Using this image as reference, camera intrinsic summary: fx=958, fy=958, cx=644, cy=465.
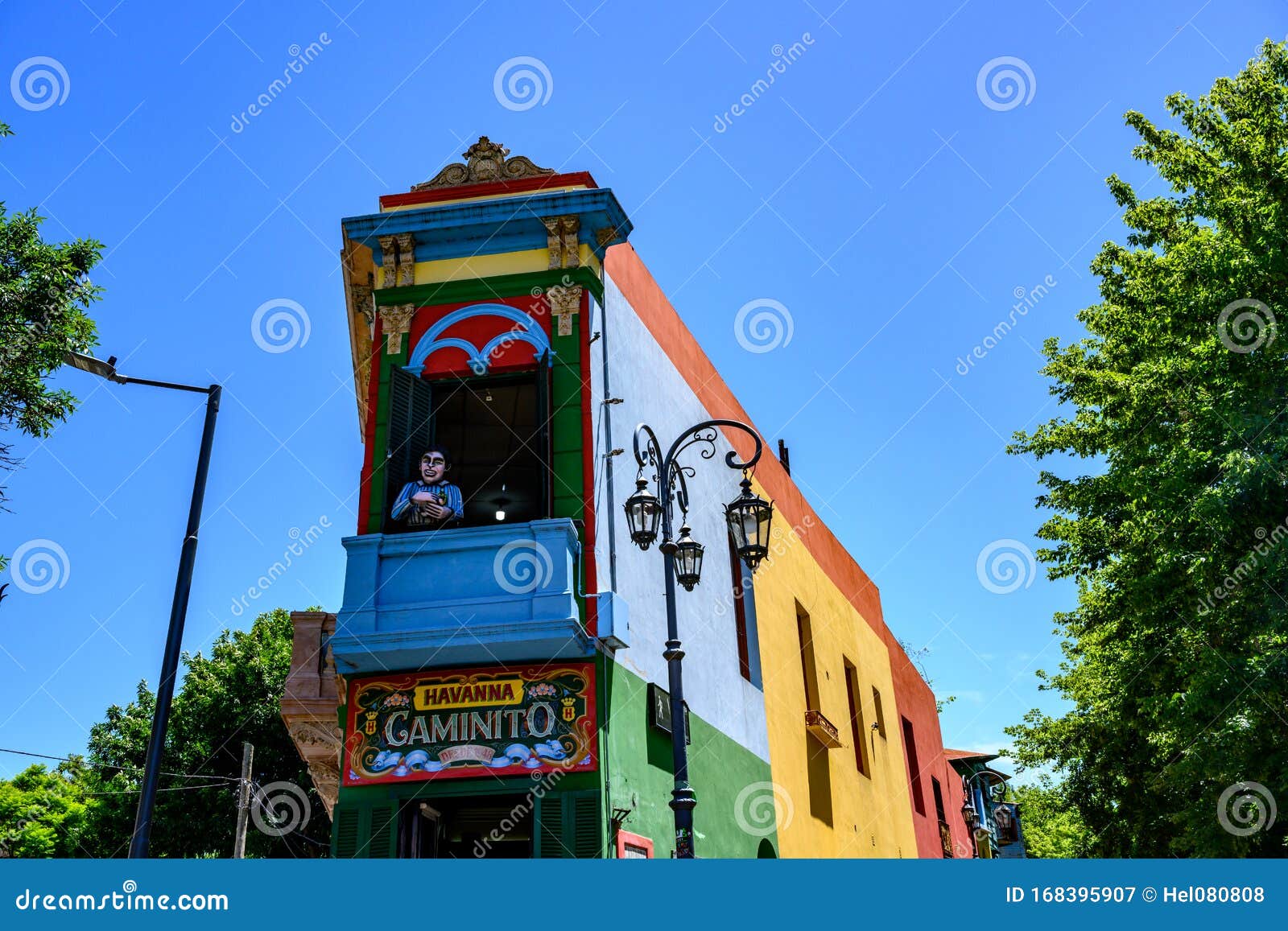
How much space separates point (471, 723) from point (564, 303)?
15.0 ft

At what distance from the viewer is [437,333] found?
34.8 ft

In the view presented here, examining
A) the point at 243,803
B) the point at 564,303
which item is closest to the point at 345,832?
the point at 564,303

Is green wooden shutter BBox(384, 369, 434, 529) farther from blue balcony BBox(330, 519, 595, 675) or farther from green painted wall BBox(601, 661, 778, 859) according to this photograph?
green painted wall BBox(601, 661, 778, 859)

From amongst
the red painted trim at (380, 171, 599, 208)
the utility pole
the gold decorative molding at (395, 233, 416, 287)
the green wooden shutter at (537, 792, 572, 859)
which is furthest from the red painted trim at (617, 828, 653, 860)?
the utility pole

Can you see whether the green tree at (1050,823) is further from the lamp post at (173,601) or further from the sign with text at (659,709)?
the lamp post at (173,601)

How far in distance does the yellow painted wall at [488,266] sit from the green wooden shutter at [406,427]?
129 cm

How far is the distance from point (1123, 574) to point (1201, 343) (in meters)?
3.80

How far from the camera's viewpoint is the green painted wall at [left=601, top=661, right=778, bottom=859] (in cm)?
934

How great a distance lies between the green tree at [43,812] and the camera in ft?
103

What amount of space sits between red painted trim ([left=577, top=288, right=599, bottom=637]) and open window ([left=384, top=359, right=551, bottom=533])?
1.26 feet

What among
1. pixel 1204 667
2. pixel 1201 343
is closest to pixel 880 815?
pixel 1204 667
